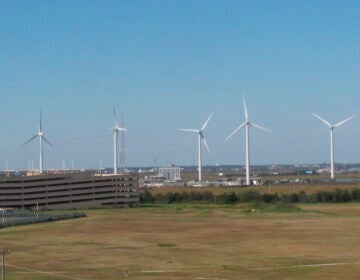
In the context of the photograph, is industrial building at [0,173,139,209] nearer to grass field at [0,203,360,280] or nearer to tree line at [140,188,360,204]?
tree line at [140,188,360,204]

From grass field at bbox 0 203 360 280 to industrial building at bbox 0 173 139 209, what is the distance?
2794 cm

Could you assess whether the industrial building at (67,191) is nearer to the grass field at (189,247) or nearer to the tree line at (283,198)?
the tree line at (283,198)

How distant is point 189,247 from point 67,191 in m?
66.0

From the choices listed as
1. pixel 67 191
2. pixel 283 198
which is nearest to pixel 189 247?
pixel 67 191

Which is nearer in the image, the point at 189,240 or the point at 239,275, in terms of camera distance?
the point at 239,275

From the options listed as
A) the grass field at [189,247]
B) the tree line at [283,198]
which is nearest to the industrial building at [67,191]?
the tree line at [283,198]

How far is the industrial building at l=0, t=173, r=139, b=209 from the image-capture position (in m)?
121

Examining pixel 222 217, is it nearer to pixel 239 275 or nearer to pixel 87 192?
pixel 87 192

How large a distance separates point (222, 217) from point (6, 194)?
136 feet

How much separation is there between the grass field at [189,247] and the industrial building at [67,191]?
27.9 meters

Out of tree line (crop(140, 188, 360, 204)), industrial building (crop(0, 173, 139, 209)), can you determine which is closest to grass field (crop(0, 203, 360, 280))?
industrial building (crop(0, 173, 139, 209))

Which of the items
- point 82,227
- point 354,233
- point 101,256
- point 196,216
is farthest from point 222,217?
point 101,256

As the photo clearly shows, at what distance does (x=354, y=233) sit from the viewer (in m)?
68.4

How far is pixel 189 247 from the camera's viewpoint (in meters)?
59.4
